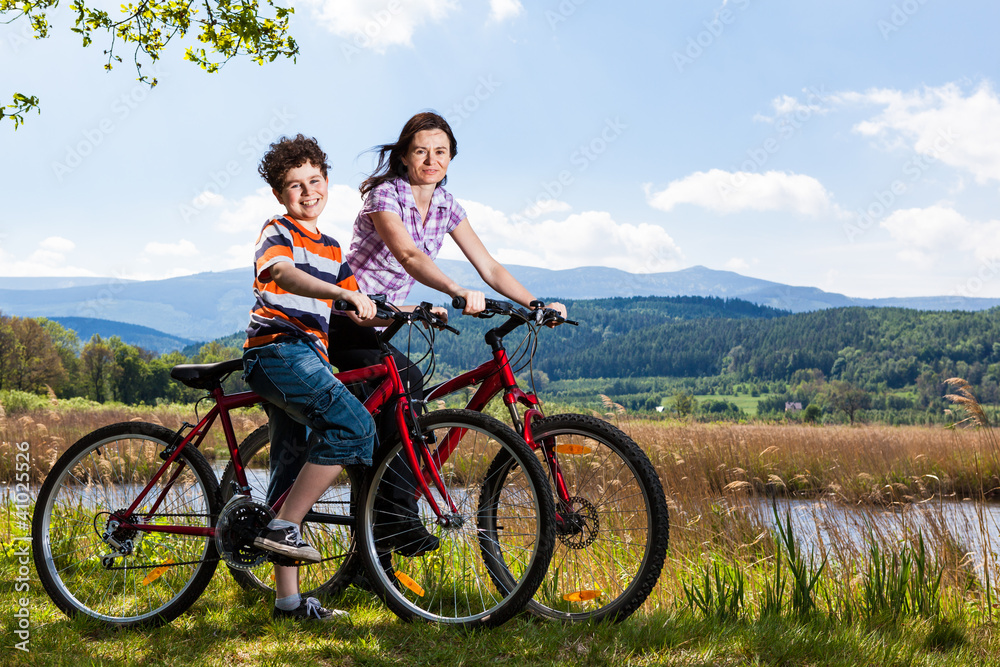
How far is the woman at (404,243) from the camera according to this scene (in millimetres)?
2924

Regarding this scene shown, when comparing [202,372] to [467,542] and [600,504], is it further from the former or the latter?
[600,504]

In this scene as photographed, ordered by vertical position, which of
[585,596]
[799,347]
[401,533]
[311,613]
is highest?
[799,347]

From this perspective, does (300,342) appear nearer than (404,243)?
Yes

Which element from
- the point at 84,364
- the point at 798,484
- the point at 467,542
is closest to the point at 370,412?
the point at 467,542

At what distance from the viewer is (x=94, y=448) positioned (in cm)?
324

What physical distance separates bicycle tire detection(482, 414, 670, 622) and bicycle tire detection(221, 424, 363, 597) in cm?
84

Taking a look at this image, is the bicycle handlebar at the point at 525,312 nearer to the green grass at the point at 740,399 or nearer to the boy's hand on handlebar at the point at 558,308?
the boy's hand on handlebar at the point at 558,308

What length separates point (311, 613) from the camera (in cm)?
288

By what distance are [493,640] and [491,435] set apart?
72 centimetres

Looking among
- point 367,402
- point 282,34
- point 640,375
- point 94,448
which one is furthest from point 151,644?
point 640,375

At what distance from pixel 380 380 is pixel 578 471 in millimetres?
928

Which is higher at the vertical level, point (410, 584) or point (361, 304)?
point (361, 304)

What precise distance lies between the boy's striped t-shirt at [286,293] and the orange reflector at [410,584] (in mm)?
927

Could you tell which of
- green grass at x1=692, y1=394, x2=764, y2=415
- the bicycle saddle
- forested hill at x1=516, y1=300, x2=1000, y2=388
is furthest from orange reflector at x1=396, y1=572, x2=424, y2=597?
green grass at x1=692, y1=394, x2=764, y2=415
